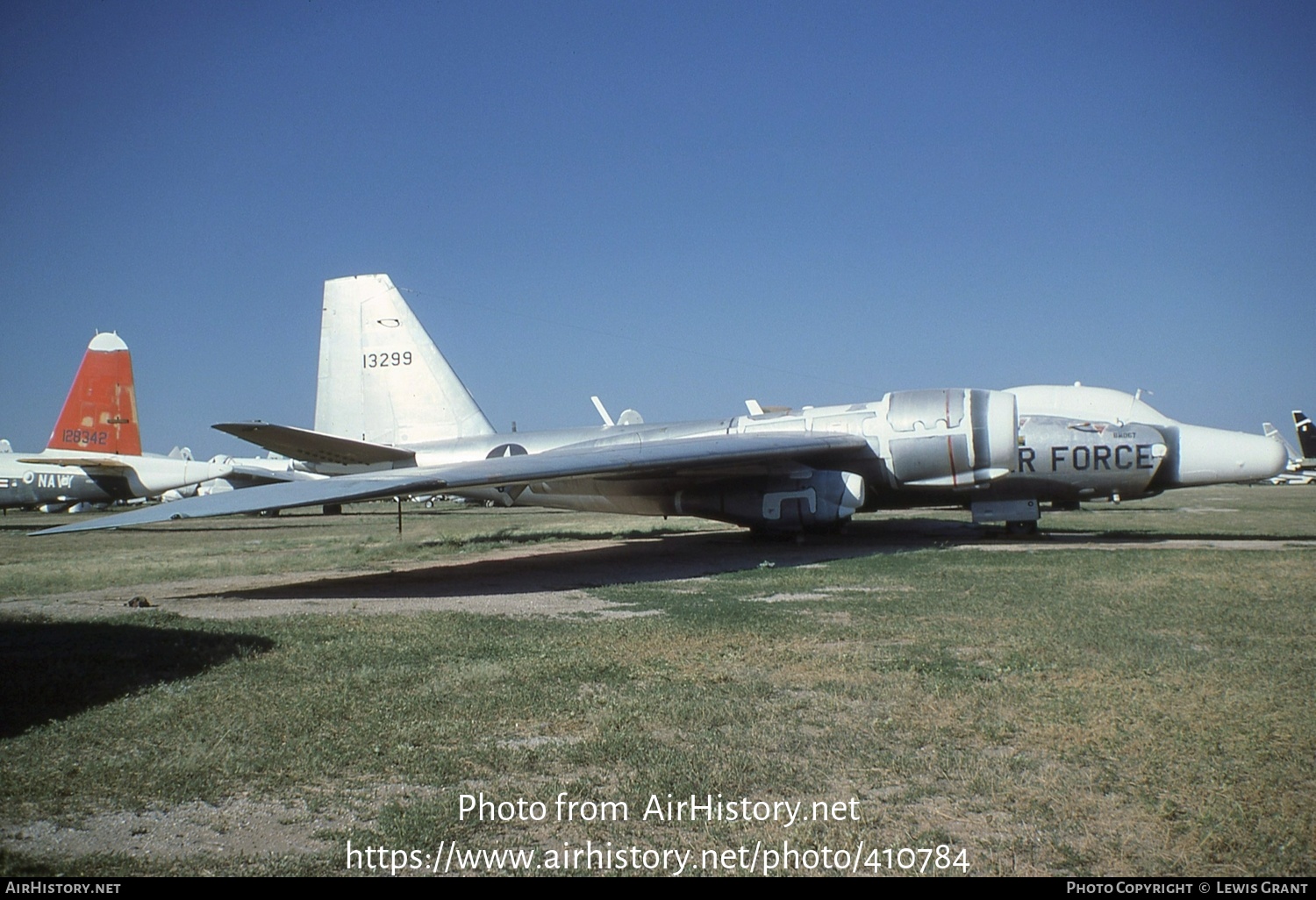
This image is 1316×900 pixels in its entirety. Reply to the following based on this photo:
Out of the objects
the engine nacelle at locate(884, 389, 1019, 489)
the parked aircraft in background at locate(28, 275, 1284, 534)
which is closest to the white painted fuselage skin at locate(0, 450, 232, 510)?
the parked aircraft in background at locate(28, 275, 1284, 534)

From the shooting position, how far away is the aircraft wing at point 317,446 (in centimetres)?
1384

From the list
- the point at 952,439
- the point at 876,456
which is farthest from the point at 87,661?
the point at 952,439

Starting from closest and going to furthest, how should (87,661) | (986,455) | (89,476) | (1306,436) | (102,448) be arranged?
(87,661) → (986,455) → (102,448) → (89,476) → (1306,436)

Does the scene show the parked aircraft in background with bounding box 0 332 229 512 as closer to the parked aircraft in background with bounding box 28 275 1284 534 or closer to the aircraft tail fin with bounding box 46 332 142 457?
the aircraft tail fin with bounding box 46 332 142 457

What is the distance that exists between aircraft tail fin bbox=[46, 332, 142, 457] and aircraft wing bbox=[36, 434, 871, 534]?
20.7 metres

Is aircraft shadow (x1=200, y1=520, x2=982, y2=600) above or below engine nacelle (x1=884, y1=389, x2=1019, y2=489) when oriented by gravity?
below

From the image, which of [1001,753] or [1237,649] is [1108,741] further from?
[1237,649]

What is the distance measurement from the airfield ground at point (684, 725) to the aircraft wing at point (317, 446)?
4.19 meters

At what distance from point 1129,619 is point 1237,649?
1.16 meters

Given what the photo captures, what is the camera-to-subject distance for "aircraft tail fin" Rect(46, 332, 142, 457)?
27812 mm

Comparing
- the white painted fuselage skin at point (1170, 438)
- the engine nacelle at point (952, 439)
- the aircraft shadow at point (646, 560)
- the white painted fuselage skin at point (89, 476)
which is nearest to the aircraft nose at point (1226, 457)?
the white painted fuselage skin at point (1170, 438)

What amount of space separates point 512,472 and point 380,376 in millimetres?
7013

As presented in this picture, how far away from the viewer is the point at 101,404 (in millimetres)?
28203

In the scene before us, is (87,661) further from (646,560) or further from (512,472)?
(646,560)
